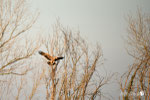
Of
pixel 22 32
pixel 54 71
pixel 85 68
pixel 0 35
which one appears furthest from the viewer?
pixel 22 32

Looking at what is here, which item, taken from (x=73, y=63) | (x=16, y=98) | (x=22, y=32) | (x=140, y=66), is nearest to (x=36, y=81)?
(x=16, y=98)

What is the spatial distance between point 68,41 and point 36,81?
13.6ft

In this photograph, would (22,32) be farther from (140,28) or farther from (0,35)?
(140,28)

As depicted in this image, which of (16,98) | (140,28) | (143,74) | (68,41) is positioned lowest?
(16,98)

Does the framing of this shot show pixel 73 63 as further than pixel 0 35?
No

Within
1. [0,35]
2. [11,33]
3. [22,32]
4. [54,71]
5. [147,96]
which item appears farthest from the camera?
[22,32]

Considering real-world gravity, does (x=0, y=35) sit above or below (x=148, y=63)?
above

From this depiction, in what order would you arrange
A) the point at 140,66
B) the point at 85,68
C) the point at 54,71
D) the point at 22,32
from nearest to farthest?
the point at 54,71 < the point at 140,66 < the point at 85,68 < the point at 22,32

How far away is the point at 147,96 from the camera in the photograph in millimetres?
3635

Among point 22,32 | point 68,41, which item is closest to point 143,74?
point 68,41

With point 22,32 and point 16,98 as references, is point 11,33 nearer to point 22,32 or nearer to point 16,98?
point 22,32

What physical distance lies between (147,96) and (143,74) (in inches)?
30.1

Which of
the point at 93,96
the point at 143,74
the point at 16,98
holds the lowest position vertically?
the point at 16,98

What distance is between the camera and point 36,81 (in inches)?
301
